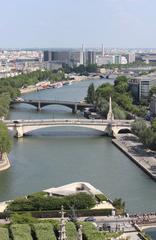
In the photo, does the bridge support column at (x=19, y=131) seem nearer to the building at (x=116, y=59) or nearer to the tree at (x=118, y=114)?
the tree at (x=118, y=114)

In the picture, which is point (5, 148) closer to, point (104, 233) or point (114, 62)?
point (104, 233)

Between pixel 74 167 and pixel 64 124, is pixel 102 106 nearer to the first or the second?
pixel 64 124

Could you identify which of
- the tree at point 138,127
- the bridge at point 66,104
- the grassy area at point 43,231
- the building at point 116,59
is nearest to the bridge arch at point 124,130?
the tree at point 138,127

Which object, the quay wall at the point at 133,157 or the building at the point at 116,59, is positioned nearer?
the quay wall at the point at 133,157

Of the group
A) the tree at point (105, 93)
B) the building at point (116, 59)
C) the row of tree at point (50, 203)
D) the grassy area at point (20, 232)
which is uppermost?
the grassy area at point (20, 232)

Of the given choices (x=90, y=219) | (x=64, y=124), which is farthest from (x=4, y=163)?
(x=64, y=124)

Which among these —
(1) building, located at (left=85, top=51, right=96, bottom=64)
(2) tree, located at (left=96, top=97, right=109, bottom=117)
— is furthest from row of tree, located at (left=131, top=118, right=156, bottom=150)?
(1) building, located at (left=85, top=51, right=96, bottom=64)
